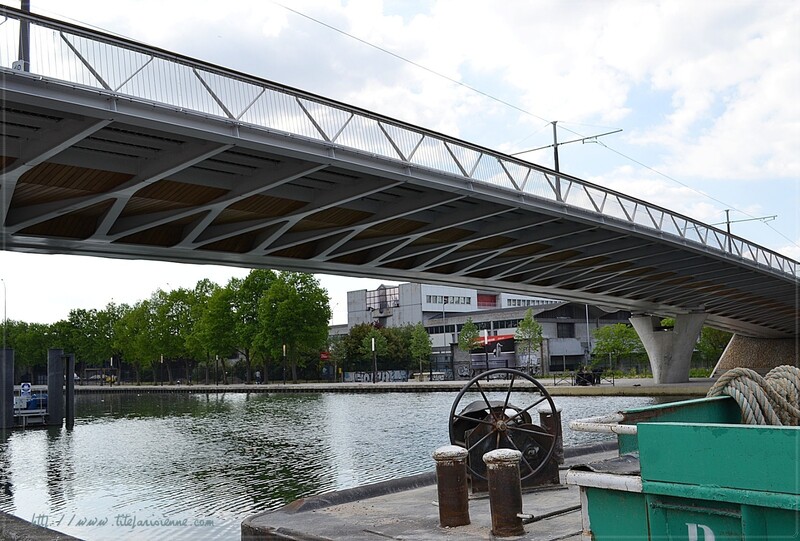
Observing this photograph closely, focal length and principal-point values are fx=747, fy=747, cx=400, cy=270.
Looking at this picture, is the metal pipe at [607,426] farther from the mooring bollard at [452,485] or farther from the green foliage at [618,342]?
the green foliage at [618,342]

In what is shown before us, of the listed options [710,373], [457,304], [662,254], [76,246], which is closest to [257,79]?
[76,246]

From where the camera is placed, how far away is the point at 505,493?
7410 millimetres

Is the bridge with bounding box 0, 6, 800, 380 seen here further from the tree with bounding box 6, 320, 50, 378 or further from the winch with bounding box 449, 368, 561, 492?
the tree with bounding box 6, 320, 50, 378

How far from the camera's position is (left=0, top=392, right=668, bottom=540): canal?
40.4ft

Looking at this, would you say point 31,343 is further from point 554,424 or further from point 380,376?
point 554,424

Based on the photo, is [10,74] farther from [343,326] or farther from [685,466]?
[343,326]

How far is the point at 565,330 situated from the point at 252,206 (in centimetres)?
7832

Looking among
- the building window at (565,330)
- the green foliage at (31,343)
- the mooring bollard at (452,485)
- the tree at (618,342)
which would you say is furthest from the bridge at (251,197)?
the green foliage at (31,343)

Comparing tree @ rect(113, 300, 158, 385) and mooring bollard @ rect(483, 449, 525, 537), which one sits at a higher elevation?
tree @ rect(113, 300, 158, 385)

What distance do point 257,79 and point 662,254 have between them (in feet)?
72.6

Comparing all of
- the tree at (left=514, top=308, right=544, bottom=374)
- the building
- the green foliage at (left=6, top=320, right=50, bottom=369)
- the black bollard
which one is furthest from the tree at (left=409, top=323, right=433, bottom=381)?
the black bollard

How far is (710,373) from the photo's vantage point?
69.9 m

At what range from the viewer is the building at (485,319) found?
8800cm

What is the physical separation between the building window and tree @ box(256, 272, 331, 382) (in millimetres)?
31975
